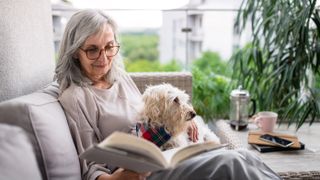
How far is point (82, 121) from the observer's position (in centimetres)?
130

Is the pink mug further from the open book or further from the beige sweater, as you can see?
the open book

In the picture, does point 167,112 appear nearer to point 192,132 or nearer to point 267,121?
point 192,132

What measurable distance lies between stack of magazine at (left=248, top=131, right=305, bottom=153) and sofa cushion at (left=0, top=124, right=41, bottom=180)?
45.1 inches

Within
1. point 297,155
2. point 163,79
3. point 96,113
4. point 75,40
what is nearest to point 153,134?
point 96,113

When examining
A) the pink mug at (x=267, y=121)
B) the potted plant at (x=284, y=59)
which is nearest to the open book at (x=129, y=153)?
the pink mug at (x=267, y=121)

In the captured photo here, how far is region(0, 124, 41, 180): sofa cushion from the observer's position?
33.0 inches

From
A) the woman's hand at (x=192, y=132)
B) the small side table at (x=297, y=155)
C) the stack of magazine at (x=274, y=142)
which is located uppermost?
the woman's hand at (x=192, y=132)

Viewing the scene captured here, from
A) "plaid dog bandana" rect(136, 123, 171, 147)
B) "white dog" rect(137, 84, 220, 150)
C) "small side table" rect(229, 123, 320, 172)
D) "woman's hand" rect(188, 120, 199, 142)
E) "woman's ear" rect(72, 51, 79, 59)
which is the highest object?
"woman's ear" rect(72, 51, 79, 59)

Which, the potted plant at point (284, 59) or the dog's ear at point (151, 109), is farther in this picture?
the potted plant at point (284, 59)

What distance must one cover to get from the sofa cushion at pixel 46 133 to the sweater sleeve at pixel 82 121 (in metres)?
0.05

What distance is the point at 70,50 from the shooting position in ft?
4.51

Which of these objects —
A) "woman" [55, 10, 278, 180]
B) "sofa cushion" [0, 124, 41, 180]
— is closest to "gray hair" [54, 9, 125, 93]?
"woman" [55, 10, 278, 180]

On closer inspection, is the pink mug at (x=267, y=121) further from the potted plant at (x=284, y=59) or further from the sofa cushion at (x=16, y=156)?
the sofa cushion at (x=16, y=156)

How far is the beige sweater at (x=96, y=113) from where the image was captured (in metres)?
1.27
